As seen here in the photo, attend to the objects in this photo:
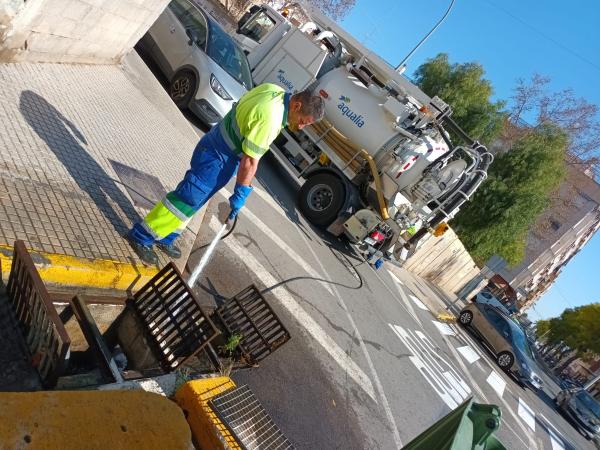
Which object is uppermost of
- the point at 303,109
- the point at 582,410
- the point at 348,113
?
the point at 348,113

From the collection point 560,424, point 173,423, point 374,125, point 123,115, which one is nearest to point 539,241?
point 560,424

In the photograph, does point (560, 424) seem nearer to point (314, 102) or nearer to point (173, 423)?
point (314, 102)

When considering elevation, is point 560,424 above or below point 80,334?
above

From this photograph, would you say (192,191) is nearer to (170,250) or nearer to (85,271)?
(170,250)

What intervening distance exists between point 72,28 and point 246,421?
4941 millimetres

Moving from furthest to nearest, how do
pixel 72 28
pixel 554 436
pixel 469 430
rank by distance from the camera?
pixel 554 436, pixel 72 28, pixel 469 430

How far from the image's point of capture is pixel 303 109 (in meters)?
4.20

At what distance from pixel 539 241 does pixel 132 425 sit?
4814 centimetres

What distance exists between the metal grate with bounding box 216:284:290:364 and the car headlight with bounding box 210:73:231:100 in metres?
5.47

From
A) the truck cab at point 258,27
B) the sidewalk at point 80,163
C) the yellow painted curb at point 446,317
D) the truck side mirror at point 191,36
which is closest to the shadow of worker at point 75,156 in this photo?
the sidewalk at point 80,163

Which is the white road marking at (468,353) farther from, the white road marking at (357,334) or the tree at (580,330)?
the tree at (580,330)

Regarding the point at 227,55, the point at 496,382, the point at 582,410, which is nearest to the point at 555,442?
the point at 496,382

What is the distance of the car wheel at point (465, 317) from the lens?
15.2 meters

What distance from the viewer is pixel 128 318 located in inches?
148
